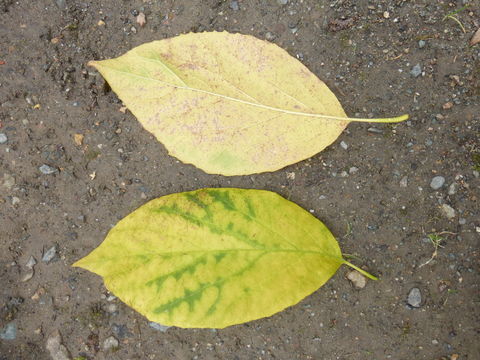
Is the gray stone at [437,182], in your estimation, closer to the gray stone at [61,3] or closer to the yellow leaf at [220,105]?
the yellow leaf at [220,105]

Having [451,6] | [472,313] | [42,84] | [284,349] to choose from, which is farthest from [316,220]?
[42,84]

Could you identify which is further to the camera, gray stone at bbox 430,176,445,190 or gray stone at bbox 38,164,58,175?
gray stone at bbox 38,164,58,175

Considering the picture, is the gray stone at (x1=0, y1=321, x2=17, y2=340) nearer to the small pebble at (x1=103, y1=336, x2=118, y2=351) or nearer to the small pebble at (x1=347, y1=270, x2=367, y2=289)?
the small pebble at (x1=103, y1=336, x2=118, y2=351)

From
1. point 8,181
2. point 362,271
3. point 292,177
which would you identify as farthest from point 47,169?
point 362,271

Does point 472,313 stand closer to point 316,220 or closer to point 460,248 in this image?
point 460,248

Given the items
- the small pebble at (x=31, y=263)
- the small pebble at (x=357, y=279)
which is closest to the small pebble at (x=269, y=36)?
the small pebble at (x=357, y=279)

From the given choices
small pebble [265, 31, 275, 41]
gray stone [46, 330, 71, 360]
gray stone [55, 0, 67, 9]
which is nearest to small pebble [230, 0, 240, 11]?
small pebble [265, 31, 275, 41]
